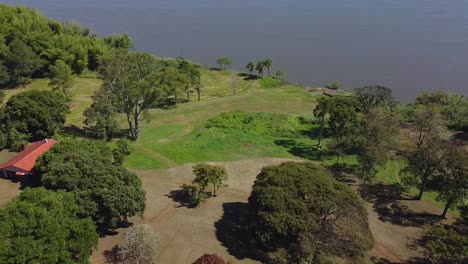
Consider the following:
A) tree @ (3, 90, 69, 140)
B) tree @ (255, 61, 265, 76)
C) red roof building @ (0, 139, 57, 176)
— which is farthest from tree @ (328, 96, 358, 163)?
tree @ (255, 61, 265, 76)

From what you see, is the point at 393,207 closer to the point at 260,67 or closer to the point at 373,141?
the point at 373,141

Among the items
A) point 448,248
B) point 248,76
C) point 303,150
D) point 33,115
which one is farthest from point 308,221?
point 248,76

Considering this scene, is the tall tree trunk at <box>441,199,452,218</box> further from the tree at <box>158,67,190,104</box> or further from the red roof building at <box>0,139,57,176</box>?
the tree at <box>158,67,190,104</box>

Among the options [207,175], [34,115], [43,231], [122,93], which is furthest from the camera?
[122,93]

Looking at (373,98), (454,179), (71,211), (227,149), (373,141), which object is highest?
(373,98)

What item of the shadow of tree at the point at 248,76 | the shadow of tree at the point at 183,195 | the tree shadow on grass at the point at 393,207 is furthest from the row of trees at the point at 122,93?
the shadow of tree at the point at 248,76

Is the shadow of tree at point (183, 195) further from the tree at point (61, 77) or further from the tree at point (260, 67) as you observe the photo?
the tree at point (260, 67)

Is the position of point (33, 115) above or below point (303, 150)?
above
